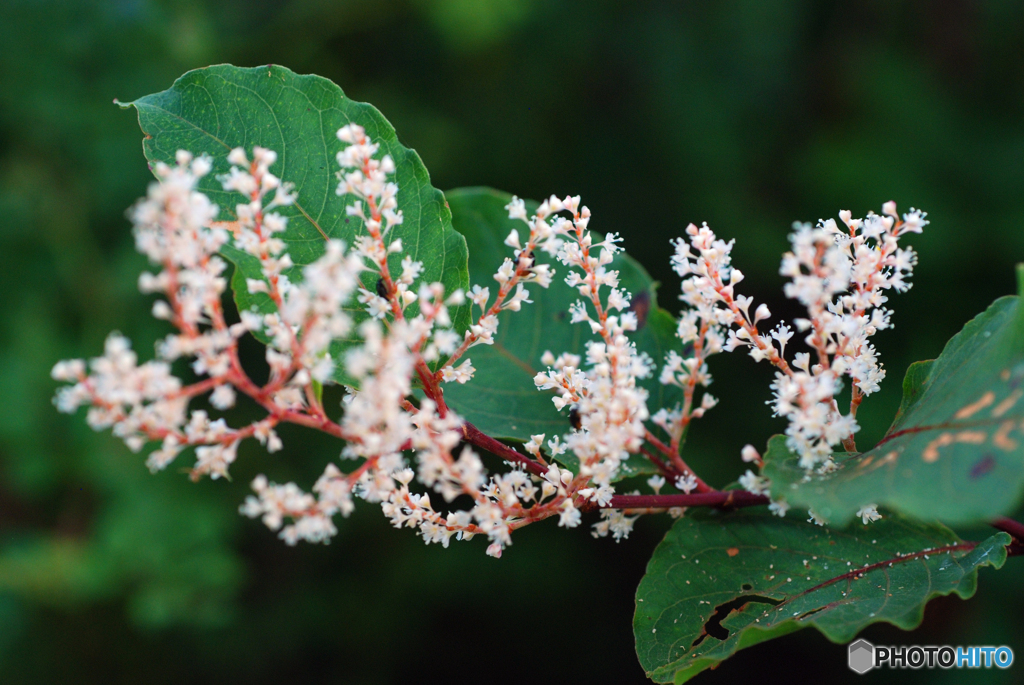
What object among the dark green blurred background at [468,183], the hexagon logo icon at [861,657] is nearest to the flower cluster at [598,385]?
the hexagon logo icon at [861,657]

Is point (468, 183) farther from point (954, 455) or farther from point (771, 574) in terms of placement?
point (954, 455)

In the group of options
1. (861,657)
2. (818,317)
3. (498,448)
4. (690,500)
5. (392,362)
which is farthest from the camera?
(861,657)

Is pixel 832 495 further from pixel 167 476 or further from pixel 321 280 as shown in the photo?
pixel 167 476

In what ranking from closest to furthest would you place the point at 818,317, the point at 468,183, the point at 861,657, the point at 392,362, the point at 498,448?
the point at 392,362
the point at 818,317
the point at 498,448
the point at 861,657
the point at 468,183

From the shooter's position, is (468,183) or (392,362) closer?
(392,362)

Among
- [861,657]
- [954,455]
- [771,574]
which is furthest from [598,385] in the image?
[861,657]

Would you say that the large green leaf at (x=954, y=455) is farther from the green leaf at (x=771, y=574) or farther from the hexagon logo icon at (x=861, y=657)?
the hexagon logo icon at (x=861, y=657)
